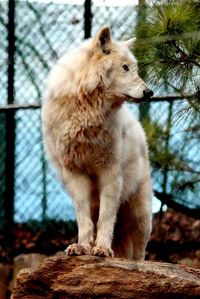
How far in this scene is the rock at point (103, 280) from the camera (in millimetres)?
5219

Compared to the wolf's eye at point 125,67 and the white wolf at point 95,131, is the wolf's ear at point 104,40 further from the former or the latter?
the wolf's eye at point 125,67

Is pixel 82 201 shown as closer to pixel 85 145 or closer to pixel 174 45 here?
pixel 85 145

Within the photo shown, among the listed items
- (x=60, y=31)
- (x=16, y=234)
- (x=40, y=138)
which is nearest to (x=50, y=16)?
(x=60, y=31)

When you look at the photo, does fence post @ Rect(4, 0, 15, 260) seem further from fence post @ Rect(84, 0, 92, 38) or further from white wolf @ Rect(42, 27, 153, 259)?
white wolf @ Rect(42, 27, 153, 259)

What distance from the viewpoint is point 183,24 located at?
A: 447 centimetres

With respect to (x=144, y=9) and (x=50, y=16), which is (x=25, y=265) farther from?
(x=144, y=9)

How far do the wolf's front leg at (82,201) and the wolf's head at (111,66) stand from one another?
520 mm

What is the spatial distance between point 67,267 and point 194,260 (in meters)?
2.71

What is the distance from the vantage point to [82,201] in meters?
5.59

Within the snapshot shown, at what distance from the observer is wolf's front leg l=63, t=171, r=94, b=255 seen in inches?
217

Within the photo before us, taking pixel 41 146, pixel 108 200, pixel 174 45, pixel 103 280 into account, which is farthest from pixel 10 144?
pixel 174 45

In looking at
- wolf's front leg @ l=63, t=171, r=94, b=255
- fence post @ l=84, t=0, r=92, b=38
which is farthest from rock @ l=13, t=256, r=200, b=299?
fence post @ l=84, t=0, r=92, b=38

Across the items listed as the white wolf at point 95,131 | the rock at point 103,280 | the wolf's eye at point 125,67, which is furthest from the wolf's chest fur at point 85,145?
the rock at point 103,280

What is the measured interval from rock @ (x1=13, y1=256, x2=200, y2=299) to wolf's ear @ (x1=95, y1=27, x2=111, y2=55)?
1.25m
